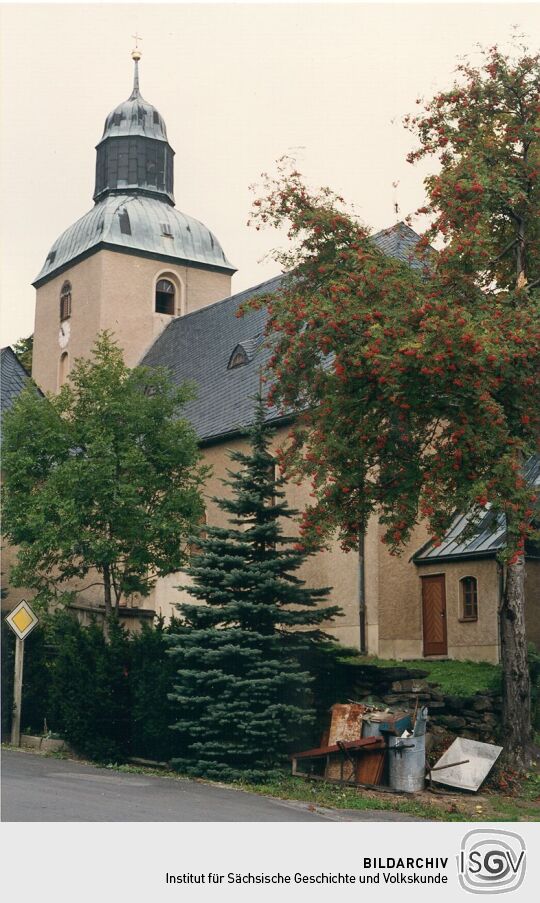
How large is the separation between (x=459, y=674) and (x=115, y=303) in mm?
23768

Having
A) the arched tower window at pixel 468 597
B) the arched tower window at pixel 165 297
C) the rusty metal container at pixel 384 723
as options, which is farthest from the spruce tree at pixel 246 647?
the arched tower window at pixel 165 297

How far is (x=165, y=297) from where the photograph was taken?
41.5 meters

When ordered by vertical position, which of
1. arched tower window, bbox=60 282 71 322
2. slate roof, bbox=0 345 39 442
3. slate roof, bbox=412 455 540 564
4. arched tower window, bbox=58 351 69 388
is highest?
arched tower window, bbox=60 282 71 322

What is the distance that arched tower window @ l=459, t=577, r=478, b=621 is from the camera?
73.8ft

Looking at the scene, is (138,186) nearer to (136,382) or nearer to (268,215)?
(136,382)

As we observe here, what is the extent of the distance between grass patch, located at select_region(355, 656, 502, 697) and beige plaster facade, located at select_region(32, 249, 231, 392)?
20215mm

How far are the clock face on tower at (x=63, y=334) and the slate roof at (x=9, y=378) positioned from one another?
5.67 meters

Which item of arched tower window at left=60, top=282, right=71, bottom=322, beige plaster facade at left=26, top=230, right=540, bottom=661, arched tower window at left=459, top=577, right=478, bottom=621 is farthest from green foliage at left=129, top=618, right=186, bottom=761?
arched tower window at left=60, top=282, right=71, bottom=322

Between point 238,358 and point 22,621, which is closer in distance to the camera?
point 22,621

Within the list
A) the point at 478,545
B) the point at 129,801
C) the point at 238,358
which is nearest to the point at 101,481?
the point at 478,545

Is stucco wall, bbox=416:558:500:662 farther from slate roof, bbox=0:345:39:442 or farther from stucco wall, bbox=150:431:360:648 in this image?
slate roof, bbox=0:345:39:442

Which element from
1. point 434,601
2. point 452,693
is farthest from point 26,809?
point 434,601

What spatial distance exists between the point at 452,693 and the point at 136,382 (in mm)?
9918

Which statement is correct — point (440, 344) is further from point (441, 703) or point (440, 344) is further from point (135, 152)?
point (135, 152)
